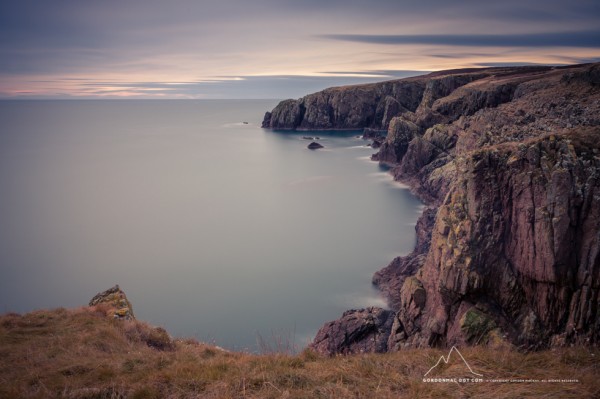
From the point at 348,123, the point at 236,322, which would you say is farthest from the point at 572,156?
the point at 348,123

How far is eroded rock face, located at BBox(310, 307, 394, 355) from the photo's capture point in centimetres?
2312

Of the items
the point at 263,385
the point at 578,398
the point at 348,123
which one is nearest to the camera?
the point at 578,398

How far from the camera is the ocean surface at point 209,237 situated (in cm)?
3123

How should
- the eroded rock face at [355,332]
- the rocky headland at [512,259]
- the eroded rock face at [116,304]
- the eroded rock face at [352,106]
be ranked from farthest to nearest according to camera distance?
the eroded rock face at [352,106] < the eroded rock face at [355,332] < the eroded rock face at [116,304] < the rocky headland at [512,259]

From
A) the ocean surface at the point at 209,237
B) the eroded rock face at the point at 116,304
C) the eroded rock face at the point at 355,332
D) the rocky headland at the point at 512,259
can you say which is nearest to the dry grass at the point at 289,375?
the ocean surface at the point at 209,237

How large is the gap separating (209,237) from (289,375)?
129 ft

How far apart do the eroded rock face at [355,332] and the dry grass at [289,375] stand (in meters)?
14.3

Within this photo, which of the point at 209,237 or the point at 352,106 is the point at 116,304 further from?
the point at 352,106

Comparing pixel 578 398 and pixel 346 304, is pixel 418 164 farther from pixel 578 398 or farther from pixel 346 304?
pixel 578 398

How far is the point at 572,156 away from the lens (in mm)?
17000

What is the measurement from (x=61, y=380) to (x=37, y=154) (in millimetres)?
112334

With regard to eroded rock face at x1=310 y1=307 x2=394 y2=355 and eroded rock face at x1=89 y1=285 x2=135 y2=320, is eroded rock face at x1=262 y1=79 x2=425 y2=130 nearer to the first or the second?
eroded rock face at x1=310 y1=307 x2=394 y2=355

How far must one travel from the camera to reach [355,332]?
24266 millimetres

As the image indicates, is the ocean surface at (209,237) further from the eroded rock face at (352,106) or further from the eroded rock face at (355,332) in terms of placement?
the eroded rock face at (352,106)
